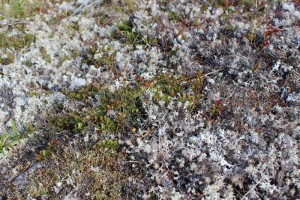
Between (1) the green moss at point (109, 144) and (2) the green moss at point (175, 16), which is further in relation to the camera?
(2) the green moss at point (175, 16)

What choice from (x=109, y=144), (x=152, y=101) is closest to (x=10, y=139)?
(x=109, y=144)

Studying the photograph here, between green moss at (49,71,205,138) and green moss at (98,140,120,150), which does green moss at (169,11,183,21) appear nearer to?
green moss at (49,71,205,138)

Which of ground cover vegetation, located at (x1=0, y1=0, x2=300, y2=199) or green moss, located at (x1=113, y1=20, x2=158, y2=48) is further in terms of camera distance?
green moss, located at (x1=113, y1=20, x2=158, y2=48)

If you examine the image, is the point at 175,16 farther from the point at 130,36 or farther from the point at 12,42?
the point at 12,42

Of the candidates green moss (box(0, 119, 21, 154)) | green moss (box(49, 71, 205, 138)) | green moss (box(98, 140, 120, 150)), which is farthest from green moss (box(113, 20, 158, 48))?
green moss (box(0, 119, 21, 154))

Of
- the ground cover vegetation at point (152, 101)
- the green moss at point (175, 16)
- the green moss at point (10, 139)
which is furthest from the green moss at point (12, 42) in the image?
the green moss at point (175, 16)

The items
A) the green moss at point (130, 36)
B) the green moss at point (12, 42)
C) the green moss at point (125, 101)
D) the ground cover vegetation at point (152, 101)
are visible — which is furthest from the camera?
the green moss at point (12, 42)

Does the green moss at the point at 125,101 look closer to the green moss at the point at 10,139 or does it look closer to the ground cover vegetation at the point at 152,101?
the ground cover vegetation at the point at 152,101

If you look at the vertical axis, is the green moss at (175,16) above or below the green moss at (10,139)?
above

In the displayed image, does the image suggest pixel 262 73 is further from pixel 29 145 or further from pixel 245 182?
pixel 29 145
